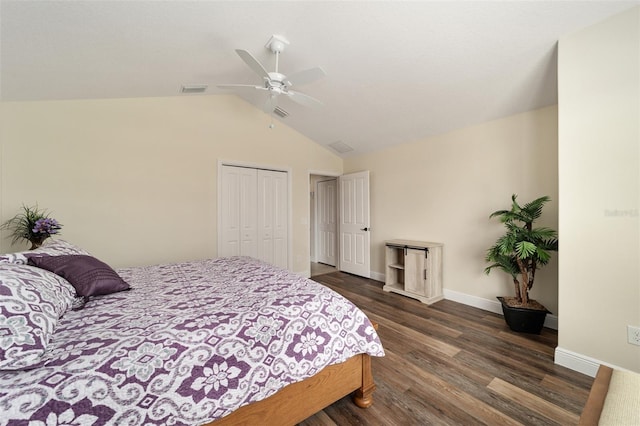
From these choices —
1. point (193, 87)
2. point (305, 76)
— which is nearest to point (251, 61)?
point (305, 76)

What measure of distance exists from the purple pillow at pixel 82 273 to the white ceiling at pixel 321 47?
1586 mm

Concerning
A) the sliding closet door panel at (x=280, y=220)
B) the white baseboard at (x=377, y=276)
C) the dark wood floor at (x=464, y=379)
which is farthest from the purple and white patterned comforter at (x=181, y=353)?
the white baseboard at (x=377, y=276)

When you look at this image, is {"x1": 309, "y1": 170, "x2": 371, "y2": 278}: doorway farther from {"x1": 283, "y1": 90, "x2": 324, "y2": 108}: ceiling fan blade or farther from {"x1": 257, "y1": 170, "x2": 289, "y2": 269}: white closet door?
{"x1": 283, "y1": 90, "x2": 324, "y2": 108}: ceiling fan blade

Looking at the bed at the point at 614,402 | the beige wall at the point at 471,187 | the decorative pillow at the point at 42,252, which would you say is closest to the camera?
the bed at the point at 614,402

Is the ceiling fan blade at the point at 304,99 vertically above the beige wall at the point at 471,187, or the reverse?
the ceiling fan blade at the point at 304,99

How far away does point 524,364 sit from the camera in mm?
1967

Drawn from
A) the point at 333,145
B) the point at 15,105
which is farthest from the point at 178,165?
the point at 333,145

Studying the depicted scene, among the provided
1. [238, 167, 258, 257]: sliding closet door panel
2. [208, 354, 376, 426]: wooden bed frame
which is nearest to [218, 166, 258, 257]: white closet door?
[238, 167, 258, 257]: sliding closet door panel

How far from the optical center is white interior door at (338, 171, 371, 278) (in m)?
4.44

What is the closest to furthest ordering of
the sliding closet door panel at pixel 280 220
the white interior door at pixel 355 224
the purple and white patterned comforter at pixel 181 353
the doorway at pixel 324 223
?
1. the purple and white patterned comforter at pixel 181 353
2. the sliding closet door panel at pixel 280 220
3. the white interior door at pixel 355 224
4. the doorway at pixel 324 223

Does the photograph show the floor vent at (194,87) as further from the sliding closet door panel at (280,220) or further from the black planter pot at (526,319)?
the black planter pot at (526,319)

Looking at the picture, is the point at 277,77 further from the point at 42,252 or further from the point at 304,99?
the point at 42,252

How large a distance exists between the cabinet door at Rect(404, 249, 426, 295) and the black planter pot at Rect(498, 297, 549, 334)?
40.5 inches

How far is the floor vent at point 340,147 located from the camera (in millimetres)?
4440
